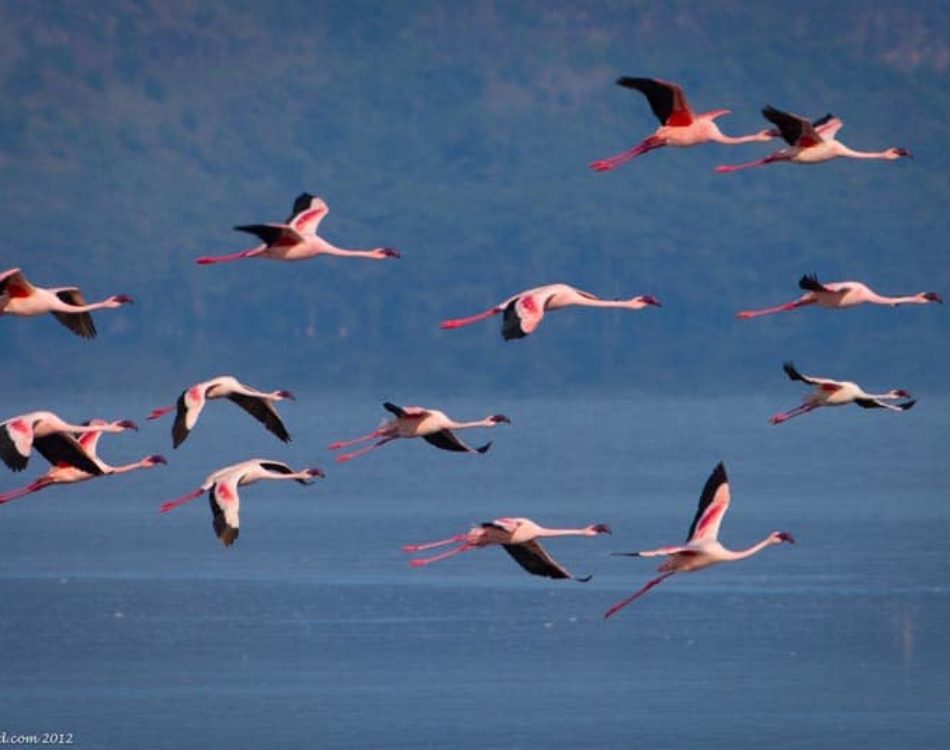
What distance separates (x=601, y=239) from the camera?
360ft

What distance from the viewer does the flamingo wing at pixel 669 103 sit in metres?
19.2

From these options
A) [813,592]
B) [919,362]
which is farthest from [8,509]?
[919,362]

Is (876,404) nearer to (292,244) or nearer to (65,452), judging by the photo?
(292,244)

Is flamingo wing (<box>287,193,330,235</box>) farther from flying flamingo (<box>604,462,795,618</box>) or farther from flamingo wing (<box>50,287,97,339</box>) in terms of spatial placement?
flying flamingo (<box>604,462,795,618</box>)

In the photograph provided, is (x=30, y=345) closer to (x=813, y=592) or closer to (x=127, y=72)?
(x=127, y=72)

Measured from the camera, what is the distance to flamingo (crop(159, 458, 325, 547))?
58.4 ft

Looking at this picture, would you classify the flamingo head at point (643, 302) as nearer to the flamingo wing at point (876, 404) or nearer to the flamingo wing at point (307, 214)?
the flamingo wing at point (876, 404)

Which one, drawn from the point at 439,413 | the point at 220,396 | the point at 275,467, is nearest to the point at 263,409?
A: the point at 220,396

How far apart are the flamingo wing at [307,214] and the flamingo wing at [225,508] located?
1945 millimetres

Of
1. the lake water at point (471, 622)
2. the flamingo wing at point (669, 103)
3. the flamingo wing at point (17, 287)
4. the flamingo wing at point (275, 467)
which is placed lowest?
the lake water at point (471, 622)

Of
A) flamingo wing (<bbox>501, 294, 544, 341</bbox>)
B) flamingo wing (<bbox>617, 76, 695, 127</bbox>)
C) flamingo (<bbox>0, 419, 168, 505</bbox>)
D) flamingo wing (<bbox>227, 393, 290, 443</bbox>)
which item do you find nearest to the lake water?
flamingo (<bbox>0, 419, 168, 505</bbox>)

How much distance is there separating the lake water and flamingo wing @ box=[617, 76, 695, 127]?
11.9 ft

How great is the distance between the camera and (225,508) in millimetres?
18047

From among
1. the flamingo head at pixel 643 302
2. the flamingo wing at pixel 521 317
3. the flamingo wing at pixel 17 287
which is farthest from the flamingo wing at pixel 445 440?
the flamingo wing at pixel 17 287
